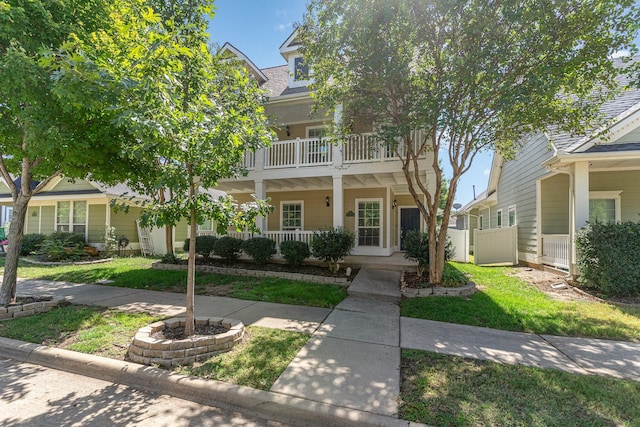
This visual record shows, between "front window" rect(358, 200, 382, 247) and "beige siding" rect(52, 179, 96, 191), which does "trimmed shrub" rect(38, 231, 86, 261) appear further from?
"front window" rect(358, 200, 382, 247)

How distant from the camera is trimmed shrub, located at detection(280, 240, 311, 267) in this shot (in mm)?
8773

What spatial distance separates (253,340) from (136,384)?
1396 millimetres

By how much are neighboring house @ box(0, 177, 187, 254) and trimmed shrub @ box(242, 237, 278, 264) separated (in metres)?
7.79

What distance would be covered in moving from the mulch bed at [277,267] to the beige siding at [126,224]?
21.1 ft

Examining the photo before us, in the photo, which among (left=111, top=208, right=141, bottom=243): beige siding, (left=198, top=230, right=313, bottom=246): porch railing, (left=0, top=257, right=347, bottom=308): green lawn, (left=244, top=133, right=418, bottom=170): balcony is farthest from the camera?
(left=111, top=208, right=141, bottom=243): beige siding

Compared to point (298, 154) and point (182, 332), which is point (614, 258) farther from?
point (182, 332)

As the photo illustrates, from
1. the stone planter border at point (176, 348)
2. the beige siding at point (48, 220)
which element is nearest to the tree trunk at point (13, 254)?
the stone planter border at point (176, 348)

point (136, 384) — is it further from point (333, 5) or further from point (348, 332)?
point (333, 5)

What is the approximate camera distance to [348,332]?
452 cm

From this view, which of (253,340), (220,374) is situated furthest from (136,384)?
(253,340)

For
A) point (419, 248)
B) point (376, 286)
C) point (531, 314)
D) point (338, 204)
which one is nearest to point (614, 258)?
point (531, 314)

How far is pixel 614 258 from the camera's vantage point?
6.38 m

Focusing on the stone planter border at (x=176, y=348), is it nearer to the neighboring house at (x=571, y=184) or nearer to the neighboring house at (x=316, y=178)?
the neighboring house at (x=316, y=178)

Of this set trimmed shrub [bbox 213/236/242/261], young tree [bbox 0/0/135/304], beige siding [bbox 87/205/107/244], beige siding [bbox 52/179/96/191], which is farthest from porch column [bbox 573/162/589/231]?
beige siding [bbox 52/179/96/191]
